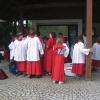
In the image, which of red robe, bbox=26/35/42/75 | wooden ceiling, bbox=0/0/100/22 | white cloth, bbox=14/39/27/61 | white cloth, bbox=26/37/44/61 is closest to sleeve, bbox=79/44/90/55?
white cloth, bbox=26/37/44/61

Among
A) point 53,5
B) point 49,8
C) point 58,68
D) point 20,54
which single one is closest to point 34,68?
point 20,54

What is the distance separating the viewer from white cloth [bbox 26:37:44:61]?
620 inches

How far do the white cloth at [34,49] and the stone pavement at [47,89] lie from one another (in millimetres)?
792

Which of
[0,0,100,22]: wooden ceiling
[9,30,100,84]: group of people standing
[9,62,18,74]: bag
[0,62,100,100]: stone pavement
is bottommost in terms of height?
[0,62,100,100]: stone pavement

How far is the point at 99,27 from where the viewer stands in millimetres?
25094

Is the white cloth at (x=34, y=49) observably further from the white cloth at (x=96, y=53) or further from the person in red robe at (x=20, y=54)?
the white cloth at (x=96, y=53)

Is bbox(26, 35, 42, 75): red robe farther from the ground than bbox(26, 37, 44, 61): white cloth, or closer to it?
closer to it

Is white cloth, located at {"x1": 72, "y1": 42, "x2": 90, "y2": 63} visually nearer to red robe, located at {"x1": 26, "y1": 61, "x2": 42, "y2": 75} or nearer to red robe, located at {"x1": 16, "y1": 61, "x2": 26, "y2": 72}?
red robe, located at {"x1": 26, "y1": 61, "x2": 42, "y2": 75}

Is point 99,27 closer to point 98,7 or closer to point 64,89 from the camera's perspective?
point 98,7

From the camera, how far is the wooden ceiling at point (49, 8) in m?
23.3

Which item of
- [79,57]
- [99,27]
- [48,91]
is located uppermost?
[99,27]

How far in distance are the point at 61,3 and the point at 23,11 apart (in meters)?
2.30

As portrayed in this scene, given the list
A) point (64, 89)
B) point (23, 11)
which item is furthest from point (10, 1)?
point (64, 89)

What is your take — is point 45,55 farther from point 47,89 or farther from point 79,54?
point 47,89
